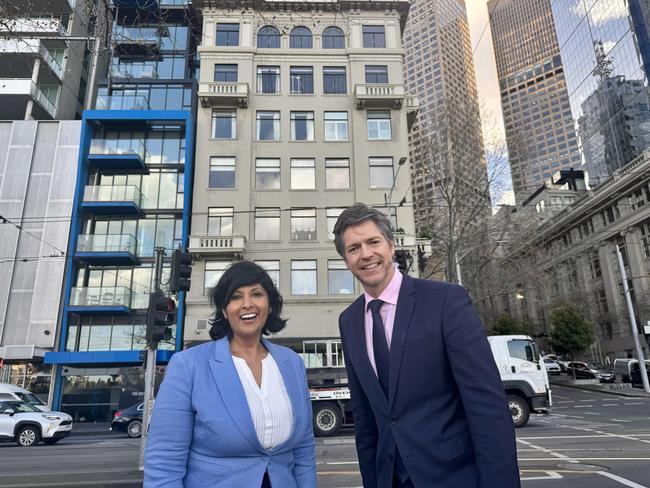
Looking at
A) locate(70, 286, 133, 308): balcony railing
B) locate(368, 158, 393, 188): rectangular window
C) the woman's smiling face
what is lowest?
the woman's smiling face

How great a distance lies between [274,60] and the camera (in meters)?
30.8

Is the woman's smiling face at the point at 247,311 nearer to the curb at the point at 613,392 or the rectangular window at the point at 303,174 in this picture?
the rectangular window at the point at 303,174

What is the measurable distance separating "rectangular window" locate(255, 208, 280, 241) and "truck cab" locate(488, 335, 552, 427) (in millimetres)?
16201

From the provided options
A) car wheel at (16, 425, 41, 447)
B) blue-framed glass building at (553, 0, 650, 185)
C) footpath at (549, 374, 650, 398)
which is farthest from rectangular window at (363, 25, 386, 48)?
blue-framed glass building at (553, 0, 650, 185)

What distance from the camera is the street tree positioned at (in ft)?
119

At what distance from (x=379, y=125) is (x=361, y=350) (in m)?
28.7

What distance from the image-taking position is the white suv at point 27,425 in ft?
51.9

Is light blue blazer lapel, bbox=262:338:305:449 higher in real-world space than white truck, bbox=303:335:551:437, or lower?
higher

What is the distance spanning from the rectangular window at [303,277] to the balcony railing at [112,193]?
11347 millimetres

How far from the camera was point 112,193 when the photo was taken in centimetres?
2802

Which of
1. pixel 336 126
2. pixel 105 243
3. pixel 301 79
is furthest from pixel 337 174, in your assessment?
pixel 105 243

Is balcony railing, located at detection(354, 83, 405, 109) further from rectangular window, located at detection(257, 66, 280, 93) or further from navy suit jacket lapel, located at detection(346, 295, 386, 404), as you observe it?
navy suit jacket lapel, located at detection(346, 295, 386, 404)

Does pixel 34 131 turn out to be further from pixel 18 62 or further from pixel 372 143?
pixel 372 143

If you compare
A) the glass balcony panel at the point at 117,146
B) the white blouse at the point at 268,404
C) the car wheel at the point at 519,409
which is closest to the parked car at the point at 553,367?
the car wheel at the point at 519,409
